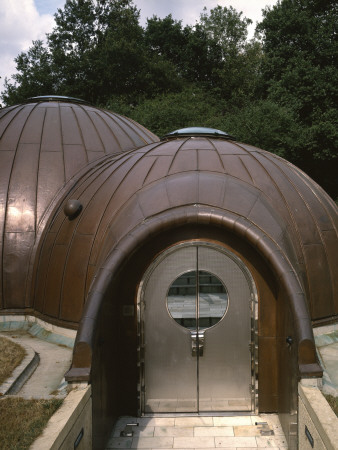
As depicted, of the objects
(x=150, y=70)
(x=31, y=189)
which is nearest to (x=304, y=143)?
(x=150, y=70)

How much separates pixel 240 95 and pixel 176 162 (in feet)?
103

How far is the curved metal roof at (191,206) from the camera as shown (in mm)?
7473

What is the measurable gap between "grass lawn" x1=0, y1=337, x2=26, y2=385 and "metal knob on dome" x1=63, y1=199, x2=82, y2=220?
3.01 metres

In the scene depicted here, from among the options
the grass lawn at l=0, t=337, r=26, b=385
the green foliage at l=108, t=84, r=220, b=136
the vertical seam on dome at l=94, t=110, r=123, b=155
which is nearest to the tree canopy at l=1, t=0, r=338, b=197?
the green foliage at l=108, t=84, r=220, b=136

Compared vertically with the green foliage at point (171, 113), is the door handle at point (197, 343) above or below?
below

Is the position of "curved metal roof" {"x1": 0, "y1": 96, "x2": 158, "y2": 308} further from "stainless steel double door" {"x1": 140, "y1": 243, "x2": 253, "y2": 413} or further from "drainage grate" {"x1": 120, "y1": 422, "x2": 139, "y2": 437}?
"drainage grate" {"x1": 120, "y1": 422, "x2": 139, "y2": 437}

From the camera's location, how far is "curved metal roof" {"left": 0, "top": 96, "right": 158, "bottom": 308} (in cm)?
1030

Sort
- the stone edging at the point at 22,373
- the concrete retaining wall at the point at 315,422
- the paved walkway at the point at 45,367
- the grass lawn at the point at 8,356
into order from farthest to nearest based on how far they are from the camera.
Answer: the grass lawn at the point at 8,356 → the paved walkway at the point at 45,367 → the stone edging at the point at 22,373 → the concrete retaining wall at the point at 315,422

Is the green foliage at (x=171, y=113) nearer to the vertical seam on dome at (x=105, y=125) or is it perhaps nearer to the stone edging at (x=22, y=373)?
the vertical seam on dome at (x=105, y=125)

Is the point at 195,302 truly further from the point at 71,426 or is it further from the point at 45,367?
the point at 45,367

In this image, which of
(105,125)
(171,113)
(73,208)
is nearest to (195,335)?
(73,208)

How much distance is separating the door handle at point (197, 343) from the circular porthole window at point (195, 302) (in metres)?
0.11

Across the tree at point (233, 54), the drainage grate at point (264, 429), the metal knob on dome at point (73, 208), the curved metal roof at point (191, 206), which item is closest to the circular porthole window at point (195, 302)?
the curved metal roof at point (191, 206)

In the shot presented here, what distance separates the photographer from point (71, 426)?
4934 millimetres
